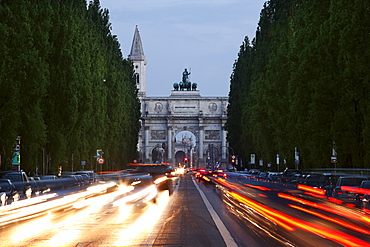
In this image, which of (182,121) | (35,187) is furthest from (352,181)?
(182,121)

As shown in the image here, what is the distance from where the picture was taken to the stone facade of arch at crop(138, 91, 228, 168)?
6796 inches

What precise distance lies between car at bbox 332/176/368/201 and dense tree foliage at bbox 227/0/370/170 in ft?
27.6

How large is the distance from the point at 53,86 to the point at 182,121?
12914cm

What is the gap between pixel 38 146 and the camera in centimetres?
4072

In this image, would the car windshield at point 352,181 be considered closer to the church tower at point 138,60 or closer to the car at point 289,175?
the car at point 289,175

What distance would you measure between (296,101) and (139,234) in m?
35.4

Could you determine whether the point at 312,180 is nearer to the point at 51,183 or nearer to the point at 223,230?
the point at 51,183

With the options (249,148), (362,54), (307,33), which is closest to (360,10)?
(362,54)

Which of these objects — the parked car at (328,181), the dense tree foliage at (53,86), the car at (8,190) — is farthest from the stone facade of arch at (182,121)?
the car at (8,190)

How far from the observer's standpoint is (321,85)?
141ft

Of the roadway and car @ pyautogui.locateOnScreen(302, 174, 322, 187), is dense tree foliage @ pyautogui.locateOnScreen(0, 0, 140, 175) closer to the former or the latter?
the roadway

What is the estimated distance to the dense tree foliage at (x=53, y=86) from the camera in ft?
116

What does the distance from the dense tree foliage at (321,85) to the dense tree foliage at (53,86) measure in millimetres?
15458

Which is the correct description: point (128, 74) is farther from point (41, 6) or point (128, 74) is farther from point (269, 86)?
point (41, 6)
